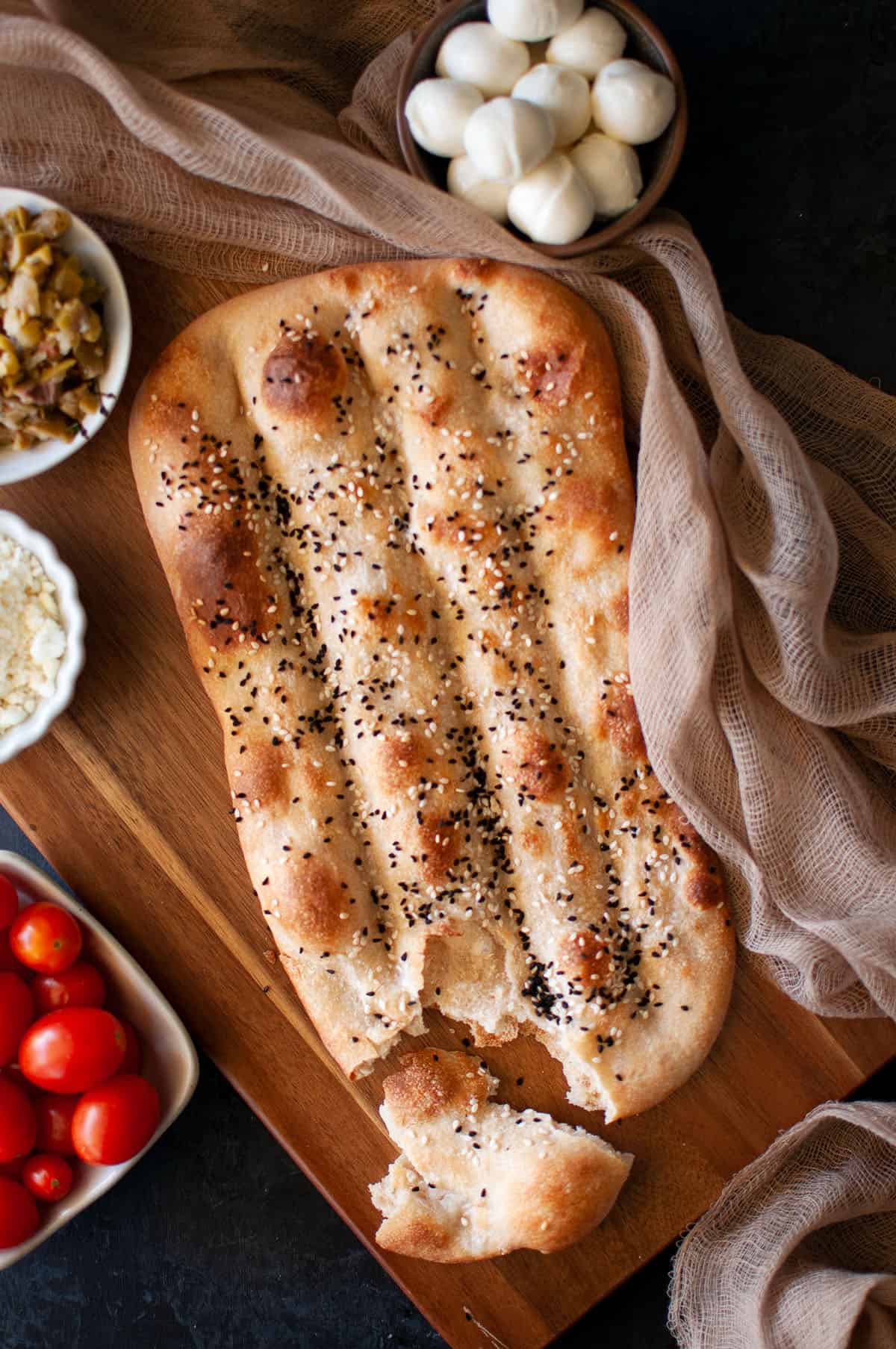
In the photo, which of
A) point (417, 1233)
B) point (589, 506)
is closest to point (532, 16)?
point (589, 506)

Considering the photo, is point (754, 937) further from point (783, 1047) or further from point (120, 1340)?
point (120, 1340)

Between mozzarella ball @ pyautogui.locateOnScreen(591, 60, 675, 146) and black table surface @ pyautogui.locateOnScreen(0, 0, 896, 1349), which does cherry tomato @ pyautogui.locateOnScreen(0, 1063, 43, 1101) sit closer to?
black table surface @ pyautogui.locateOnScreen(0, 0, 896, 1349)

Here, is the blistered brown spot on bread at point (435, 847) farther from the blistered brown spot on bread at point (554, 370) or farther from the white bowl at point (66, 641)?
the blistered brown spot on bread at point (554, 370)

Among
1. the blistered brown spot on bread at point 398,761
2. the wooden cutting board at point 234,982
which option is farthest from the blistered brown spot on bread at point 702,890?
the blistered brown spot on bread at point 398,761

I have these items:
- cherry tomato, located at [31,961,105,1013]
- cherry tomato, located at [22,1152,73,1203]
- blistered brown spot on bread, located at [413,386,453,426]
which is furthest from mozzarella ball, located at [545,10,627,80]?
cherry tomato, located at [22,1152,73,1203]

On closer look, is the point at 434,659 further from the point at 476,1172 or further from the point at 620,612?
the point at 476,1172
